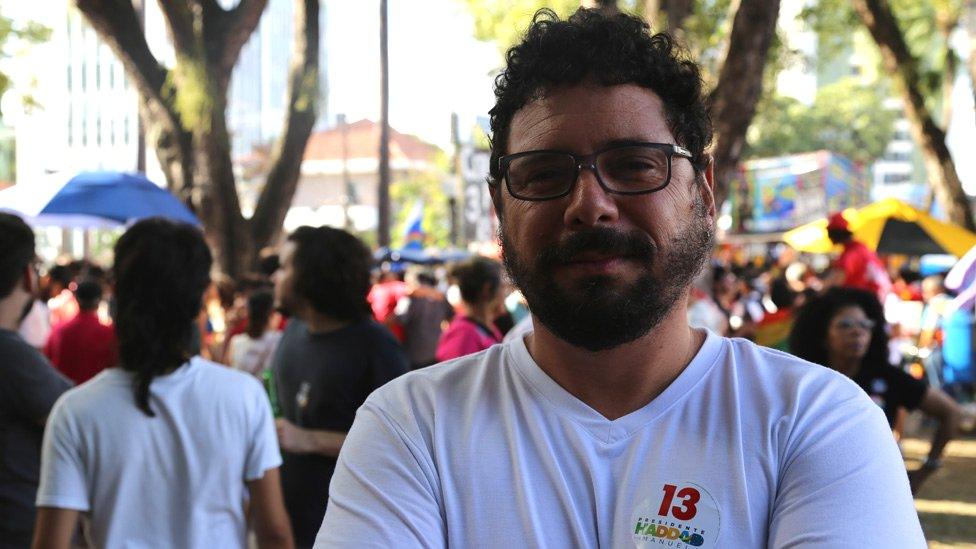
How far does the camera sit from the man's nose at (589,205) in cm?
186

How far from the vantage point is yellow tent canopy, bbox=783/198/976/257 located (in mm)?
13664

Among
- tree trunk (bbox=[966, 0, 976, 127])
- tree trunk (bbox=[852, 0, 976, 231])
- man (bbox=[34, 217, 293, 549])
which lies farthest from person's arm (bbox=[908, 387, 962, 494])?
tree trunk (bbox=[852, 0, 976, 231])

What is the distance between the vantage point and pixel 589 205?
73.4 inches

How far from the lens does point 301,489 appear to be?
4.20 meters

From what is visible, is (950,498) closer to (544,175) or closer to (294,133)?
(294,133)

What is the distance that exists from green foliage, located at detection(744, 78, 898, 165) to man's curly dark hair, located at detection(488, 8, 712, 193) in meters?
60.6

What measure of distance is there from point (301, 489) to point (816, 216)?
2815cm

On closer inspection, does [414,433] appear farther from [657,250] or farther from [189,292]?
[189,292]

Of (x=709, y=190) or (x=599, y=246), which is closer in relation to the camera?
(x=599, y=246)

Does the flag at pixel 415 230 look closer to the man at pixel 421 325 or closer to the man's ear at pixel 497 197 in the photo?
the man at pixel 421 325

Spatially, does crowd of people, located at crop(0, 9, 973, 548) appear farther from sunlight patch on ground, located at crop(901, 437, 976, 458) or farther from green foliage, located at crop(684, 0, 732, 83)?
sunlight patch on ground, located at crop(901, 437, 976, 458)

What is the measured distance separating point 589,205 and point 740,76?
736 centimetres

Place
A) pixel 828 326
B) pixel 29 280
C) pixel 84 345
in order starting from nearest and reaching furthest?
pixel 29 280 → pixel 828 326 → pixel 84 345

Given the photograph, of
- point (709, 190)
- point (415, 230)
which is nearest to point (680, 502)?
point (709, 190)
